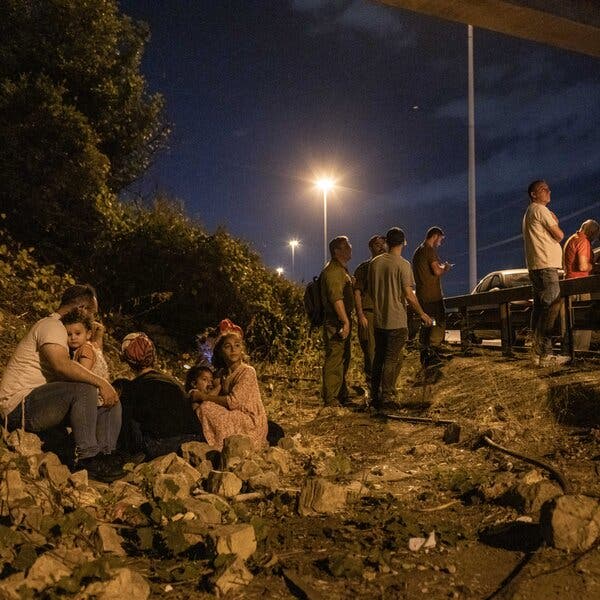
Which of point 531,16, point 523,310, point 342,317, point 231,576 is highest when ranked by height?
point 531,16

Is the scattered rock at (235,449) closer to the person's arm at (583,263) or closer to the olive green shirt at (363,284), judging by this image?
the olive green shirt at (363,284)

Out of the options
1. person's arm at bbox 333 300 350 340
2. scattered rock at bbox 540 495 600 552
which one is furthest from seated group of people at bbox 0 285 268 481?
Result: scattered rock at bbox 540 495 600 552

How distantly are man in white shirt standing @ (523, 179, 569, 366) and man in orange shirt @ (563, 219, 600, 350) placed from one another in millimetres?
1150

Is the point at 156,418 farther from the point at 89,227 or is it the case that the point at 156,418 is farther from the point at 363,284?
the point at 89,227

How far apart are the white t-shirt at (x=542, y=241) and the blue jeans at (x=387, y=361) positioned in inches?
63.1

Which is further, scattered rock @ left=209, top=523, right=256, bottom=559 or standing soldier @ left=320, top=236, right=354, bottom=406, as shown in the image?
standing soldier @ left=320, top=236, right=354, bottom=406

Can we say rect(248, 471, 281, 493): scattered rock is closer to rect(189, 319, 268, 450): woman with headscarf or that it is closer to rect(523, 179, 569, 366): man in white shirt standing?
rect(189, 319, 268, 450): woman with headscarf

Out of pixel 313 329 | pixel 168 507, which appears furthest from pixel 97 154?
pixel 168 507

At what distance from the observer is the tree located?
33.6ft

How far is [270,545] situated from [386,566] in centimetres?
62

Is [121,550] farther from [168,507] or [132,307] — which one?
[132,307]

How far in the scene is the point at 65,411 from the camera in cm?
486

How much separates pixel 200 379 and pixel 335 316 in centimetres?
230

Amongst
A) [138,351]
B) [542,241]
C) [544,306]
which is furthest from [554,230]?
[138,351]
